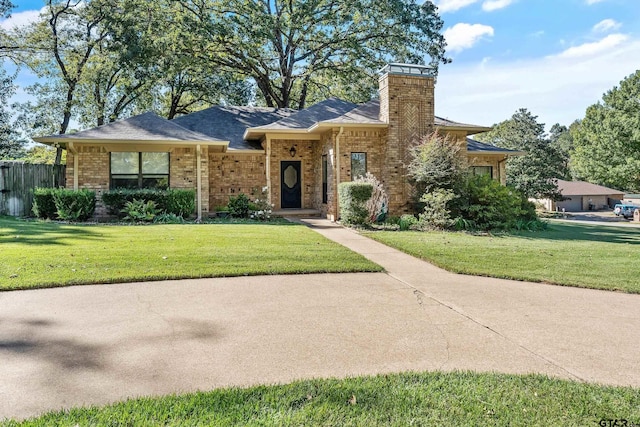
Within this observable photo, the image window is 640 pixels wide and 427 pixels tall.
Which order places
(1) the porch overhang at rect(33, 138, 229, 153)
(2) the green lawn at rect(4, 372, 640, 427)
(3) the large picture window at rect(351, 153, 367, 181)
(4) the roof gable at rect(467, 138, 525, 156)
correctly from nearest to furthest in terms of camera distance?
(2) the green lawn at rect(4, 372, 640, 427), (1) the porch overhang at rect(33, 138, 229, 153), (3) the large picture window at rect(351, 153, 367, 181), (4) the roof gable at rect(467, 138, 525, 156)

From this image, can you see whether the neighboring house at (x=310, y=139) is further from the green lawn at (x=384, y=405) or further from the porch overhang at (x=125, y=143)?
the green lawn at (x=384, y=405)

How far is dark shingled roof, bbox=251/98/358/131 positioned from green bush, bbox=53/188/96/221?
6131 millimetres

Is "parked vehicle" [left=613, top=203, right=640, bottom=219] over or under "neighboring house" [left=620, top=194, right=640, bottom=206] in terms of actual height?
under

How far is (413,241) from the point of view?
9719 millimetres

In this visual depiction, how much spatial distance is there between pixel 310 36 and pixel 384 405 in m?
23.6

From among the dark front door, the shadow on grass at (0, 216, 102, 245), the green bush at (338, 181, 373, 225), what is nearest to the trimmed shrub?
the green bush at (338, 181, 373, 225)

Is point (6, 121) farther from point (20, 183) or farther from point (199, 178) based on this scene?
point (199, 178)

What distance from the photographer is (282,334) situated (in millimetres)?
3857

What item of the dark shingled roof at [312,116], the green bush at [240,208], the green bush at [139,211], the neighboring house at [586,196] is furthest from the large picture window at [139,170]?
the neighboring house at [586,196]

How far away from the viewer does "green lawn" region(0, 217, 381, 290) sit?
5930mm

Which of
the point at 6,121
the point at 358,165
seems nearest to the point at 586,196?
the point at 358,165

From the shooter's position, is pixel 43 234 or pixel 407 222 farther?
pixel 407 222

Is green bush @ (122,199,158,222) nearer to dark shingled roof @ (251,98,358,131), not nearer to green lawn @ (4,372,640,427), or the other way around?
dark shingled roof @ (251,98,358,131)

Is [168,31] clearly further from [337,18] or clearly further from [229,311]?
[229,311]
